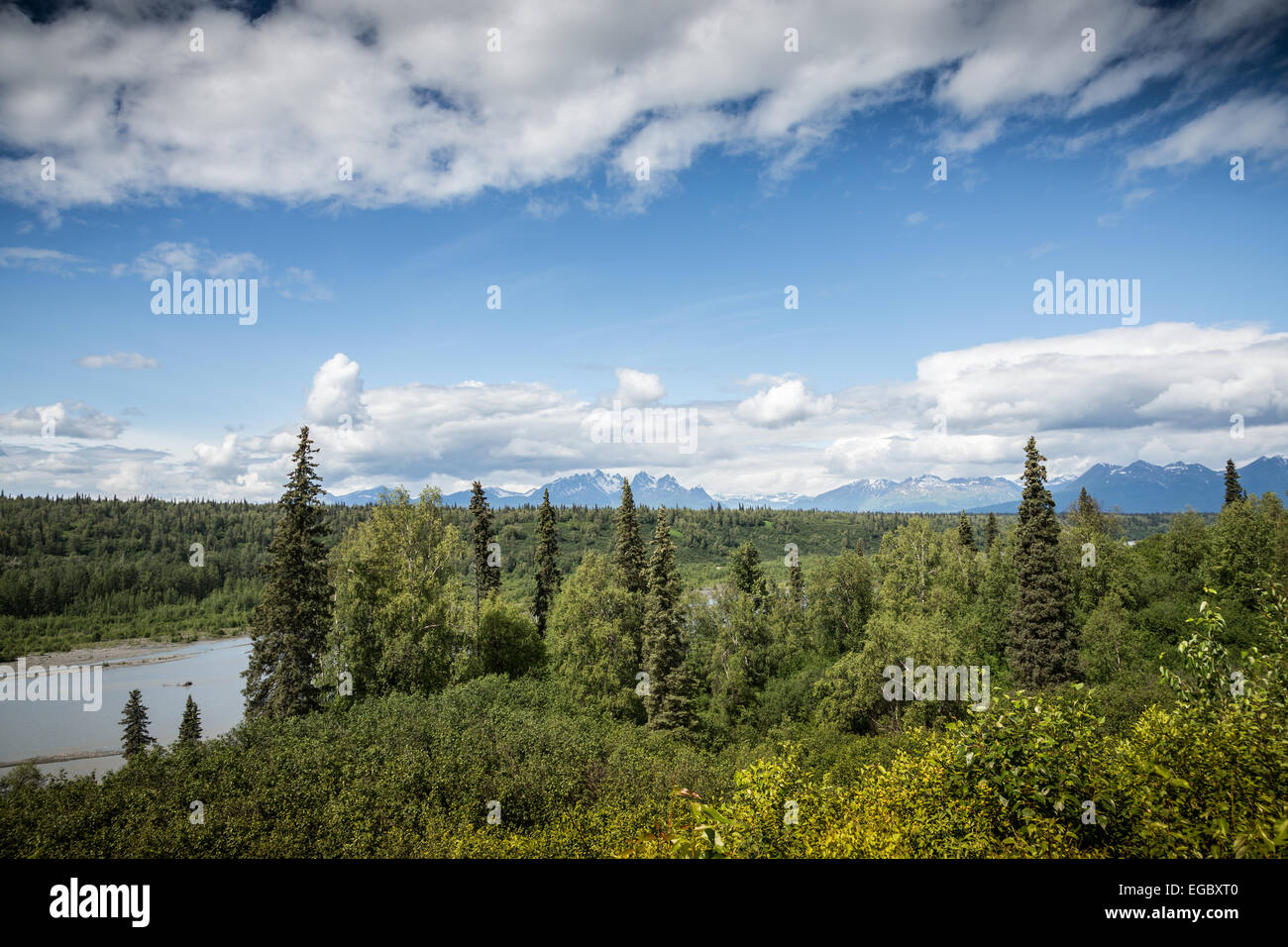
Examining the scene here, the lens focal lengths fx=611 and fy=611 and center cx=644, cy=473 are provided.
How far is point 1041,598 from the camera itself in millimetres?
44375

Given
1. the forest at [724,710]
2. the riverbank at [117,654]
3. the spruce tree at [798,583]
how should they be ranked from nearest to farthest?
the forest at [724,710], the spruce tree at [798,583], the riverbank at [117,654]

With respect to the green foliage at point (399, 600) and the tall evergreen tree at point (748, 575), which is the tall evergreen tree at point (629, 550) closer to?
the tall evergreen tree at point (748, 575)

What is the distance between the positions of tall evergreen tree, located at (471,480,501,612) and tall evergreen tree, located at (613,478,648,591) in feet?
37.3

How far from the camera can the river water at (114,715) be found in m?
56.7

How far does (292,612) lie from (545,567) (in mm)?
28845

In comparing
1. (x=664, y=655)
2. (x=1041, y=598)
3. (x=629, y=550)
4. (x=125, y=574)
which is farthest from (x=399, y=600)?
(x=125, y=574)

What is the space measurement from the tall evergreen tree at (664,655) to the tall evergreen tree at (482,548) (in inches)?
539

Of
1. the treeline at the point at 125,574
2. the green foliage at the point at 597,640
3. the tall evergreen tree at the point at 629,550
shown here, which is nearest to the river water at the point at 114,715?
the treeline at the point at 125,574

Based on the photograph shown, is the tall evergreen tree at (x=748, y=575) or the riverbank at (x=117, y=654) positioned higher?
the tall evergreen tree at (x=748, y=575)

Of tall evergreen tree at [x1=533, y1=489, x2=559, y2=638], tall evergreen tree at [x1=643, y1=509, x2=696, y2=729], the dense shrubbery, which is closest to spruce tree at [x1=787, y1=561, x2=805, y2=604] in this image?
the dense shrubbery

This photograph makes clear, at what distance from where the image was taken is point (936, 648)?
47281mm

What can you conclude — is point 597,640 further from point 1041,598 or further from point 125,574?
point 125,574

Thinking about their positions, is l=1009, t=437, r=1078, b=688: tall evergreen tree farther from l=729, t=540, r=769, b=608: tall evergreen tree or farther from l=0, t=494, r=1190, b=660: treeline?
l=0, t=494, r=1190, b=660: treeline
